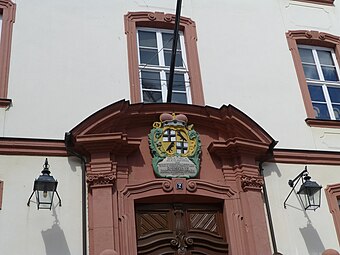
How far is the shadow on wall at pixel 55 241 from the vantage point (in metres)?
6.66

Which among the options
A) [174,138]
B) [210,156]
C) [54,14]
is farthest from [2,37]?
[210,156]

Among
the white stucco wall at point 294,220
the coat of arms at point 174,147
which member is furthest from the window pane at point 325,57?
the coat of arms at point 174,147

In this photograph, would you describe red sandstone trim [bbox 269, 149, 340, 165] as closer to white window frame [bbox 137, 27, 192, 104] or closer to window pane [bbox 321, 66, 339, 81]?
white window frame [bbox 137, 27, 192, 104]

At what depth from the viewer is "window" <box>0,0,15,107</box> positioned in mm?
7723

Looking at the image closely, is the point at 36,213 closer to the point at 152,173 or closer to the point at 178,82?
the point at 152,173

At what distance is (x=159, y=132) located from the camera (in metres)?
7.71

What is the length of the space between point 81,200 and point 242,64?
12.3ft

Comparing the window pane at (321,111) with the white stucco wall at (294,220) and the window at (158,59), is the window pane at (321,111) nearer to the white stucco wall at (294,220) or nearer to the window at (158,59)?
the white stucco wall at (294,220)

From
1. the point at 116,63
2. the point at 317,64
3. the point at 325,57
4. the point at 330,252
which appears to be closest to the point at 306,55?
the point at 317,64

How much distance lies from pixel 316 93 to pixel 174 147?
319cm

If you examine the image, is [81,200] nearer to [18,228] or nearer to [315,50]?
[18,228]

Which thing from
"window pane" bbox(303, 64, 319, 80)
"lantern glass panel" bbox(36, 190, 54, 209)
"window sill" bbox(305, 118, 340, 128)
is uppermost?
"window pane" bbox(303, 64, 319, 80)

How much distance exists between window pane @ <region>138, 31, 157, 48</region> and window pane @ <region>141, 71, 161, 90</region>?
598 mm

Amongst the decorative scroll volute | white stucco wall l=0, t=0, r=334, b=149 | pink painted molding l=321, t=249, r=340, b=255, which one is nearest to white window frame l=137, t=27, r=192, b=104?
white stucco wall l=0, t=0, r=334, b=149
